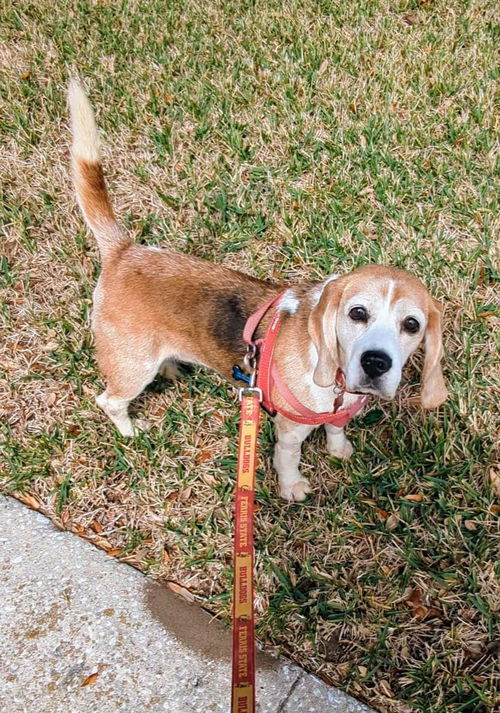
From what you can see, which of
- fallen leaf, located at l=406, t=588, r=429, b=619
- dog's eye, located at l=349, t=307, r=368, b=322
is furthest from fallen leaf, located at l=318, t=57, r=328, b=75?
fallen leaf, located at l=406, t=588, r=429, b=619

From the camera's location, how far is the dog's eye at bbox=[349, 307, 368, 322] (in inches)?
95.5

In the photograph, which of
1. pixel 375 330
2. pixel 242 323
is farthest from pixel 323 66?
pixel 375 330

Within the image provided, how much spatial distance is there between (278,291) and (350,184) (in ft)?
6.08

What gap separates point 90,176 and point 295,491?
75.6 inches

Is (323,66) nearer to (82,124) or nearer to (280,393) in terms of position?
(82,124)

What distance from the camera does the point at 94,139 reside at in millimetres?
3020

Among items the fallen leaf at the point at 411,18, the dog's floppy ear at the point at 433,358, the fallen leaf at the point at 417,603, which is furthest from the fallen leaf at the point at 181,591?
the fallen leaf at the point at 411,18

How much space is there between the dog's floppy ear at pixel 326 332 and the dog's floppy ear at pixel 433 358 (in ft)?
1.22

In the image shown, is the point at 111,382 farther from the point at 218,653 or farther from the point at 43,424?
the point at 218,653

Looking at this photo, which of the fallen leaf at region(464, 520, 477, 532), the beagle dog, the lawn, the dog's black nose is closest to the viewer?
the dog's black nose

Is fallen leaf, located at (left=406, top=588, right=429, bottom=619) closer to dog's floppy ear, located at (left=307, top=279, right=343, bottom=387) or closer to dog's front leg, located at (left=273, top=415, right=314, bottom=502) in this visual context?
dog's front leg, located at (left=273, top=415, right=314, bottom=502)

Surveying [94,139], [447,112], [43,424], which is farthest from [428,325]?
[447,112]

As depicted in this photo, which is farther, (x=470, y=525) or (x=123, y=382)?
(x=123, y=382)

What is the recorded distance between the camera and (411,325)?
2449 mm
